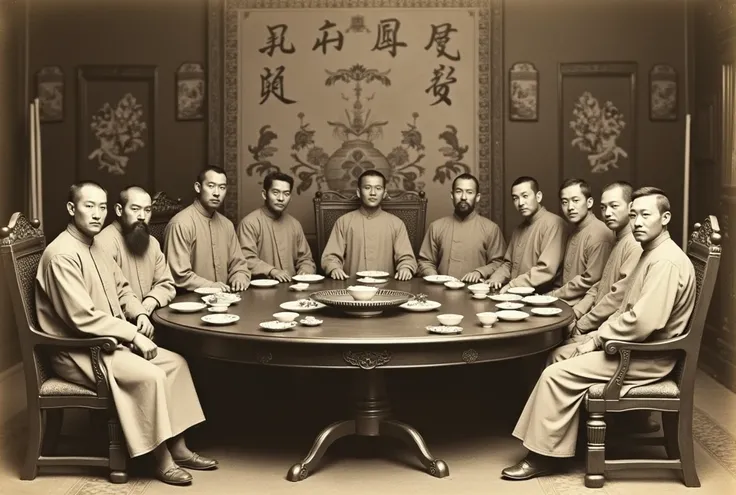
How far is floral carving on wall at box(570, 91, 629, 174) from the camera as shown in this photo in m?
6.72

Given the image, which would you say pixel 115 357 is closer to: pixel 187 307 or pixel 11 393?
pixel 187 307

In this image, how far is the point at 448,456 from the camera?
14.5ft

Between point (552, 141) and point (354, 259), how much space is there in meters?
1.79

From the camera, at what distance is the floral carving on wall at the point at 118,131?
675cm

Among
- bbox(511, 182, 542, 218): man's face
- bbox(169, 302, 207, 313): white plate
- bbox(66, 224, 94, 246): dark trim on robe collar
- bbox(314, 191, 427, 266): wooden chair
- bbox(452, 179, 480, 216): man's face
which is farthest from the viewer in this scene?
bbox(314, 191, 427, 266): wooden chair

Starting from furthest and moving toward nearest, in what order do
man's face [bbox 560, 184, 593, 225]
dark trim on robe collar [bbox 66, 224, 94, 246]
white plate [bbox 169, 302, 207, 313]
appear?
man's face [bbox 560, 184, 593, 225] < white plate [bbox 169, 302, 207, 313] < dark trim on robe collar [bbox 66, 224, 94, 246]

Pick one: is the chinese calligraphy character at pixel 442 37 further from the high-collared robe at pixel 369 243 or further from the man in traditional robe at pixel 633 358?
the man in traditional robe at pixel 633 358

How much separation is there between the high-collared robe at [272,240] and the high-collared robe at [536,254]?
134cm

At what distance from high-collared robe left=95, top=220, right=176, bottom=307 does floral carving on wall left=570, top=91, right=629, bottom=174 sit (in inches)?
132

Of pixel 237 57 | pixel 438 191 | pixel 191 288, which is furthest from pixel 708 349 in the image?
pixel 237 57

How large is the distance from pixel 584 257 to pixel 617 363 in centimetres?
141

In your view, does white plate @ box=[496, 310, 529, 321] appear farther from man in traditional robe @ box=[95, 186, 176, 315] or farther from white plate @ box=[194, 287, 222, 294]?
man in traditional robe @ box=[95, 186, 176, 315]

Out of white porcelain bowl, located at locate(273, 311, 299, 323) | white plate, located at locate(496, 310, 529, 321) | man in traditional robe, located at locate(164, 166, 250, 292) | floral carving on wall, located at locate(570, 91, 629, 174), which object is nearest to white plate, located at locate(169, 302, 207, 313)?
white porcelain bowl, located at locate(273, 311, 299, 323)

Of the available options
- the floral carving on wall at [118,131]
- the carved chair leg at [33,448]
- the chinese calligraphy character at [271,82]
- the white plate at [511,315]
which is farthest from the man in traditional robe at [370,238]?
the carved chair leg at [33,448]
